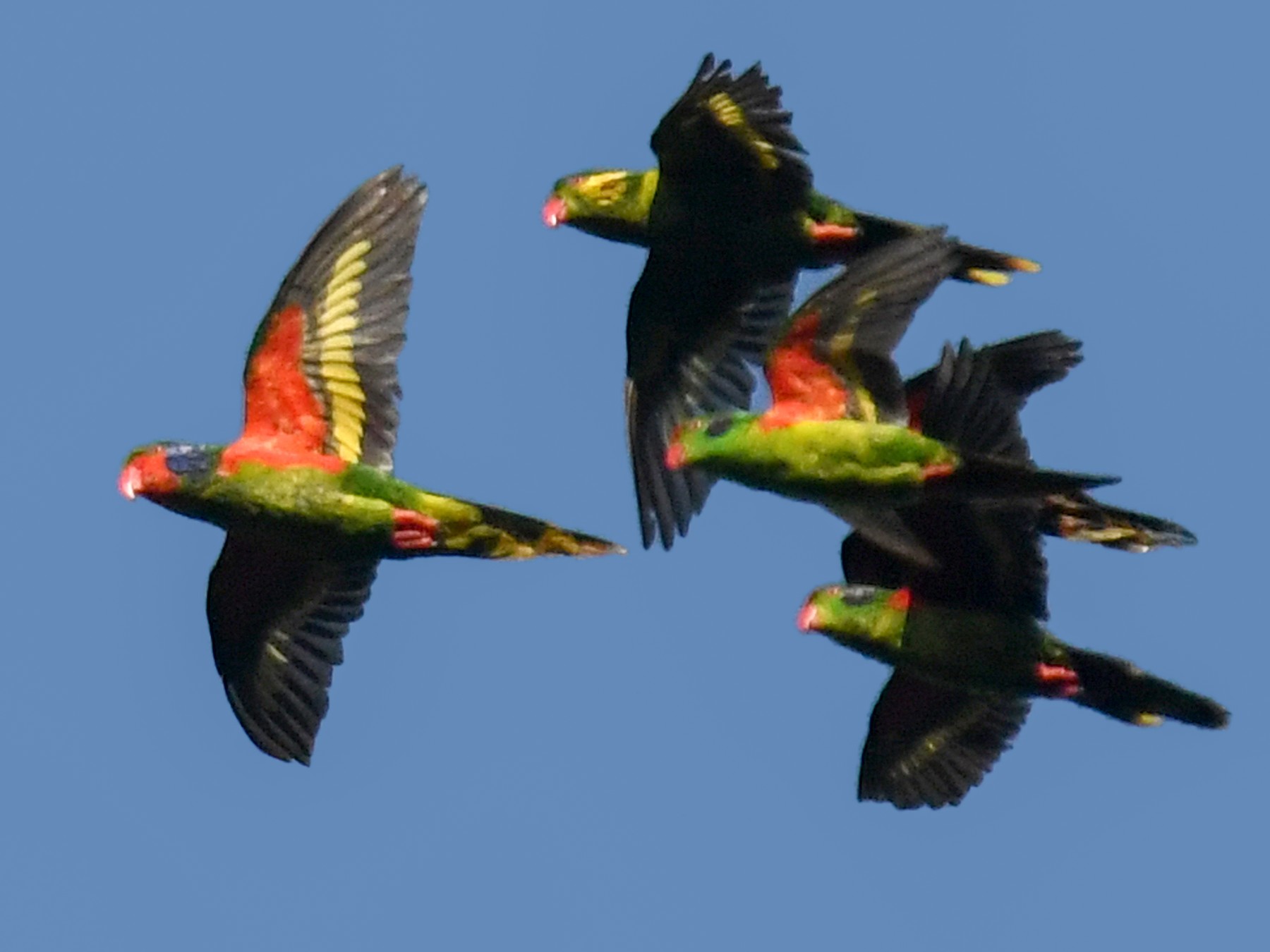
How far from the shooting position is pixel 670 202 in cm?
1870

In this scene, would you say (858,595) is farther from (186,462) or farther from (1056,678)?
(186,462)

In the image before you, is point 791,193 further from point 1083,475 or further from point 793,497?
point 1083,475

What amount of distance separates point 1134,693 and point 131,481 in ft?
19.2

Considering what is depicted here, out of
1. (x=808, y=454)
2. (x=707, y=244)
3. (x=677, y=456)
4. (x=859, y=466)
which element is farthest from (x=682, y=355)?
(x=859, y=466)

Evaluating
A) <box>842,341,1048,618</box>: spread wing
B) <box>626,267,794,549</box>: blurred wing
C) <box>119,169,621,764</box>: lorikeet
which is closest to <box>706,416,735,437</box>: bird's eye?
<box>119,169,621,764</box>: lorikeet

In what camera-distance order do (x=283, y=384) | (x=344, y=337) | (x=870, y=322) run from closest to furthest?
(x=870, y=322)
(x=283, y=384)
(x=344, y=337)

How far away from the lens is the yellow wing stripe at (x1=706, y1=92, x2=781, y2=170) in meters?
17.8

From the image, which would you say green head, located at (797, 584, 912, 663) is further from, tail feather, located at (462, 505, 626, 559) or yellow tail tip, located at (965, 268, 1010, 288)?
yellow tail tip, located at (965, 268, 1010, 288)

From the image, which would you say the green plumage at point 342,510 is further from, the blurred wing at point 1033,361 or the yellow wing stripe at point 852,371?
the blurred wing at point 1033,361

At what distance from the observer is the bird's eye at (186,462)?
16.3 m

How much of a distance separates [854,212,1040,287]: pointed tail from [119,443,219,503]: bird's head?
4.66 meters

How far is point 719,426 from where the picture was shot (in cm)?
1666

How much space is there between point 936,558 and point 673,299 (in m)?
3.30

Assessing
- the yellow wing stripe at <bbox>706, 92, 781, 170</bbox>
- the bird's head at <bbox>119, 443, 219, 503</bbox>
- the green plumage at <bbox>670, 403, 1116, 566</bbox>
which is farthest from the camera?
the yellow wing stripe at <bbox>706, 92, 781, 170</bbox>
